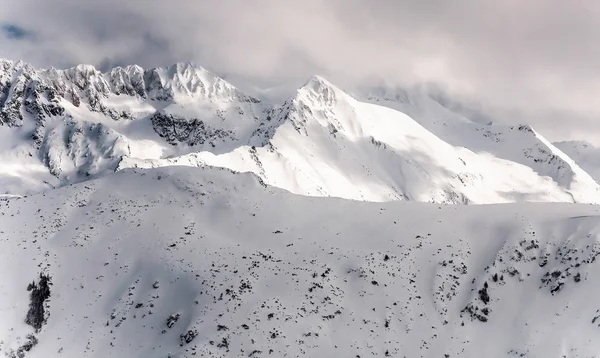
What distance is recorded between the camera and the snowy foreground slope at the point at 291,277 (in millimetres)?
49906

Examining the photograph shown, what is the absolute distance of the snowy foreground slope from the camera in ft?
164

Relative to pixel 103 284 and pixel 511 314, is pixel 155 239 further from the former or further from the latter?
pixel 511 314

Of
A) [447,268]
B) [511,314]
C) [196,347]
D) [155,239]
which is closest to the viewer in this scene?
[196,347]

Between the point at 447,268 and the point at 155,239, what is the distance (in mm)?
31102

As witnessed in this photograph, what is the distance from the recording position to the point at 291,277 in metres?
55.9

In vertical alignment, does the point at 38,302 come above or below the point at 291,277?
below

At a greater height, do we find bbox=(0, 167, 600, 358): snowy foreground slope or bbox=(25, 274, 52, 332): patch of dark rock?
bbox=(0, 167, 600, 358): snowy foreground slope

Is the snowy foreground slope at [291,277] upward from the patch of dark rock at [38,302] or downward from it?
upward

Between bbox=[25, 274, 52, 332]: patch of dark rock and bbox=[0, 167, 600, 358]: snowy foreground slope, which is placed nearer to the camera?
bbox=[0, 167, 600, 358]: snowy foreground slope

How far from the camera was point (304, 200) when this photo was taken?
72312 millimetres

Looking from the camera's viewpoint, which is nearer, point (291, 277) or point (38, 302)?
point (38, 302)

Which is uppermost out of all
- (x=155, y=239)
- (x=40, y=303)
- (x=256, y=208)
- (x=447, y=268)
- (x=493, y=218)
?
(x=493, y=218)

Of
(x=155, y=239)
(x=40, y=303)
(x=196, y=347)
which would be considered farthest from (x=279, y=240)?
(x=40, y=303)

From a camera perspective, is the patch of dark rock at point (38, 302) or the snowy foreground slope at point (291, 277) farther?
the patch of dark rock at point (38, 302)
